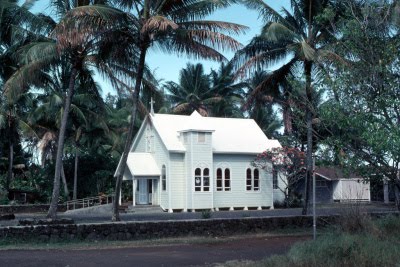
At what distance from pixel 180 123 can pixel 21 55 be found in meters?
18.1

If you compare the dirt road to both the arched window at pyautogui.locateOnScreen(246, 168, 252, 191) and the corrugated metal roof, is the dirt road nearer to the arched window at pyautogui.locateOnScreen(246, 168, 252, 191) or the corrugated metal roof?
the corrugated metal roof

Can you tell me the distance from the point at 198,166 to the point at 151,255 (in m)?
20.7

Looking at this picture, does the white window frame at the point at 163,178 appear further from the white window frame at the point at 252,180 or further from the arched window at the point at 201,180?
the white window frame at the point at 252,180

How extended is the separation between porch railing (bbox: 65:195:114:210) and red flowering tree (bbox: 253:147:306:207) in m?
11.2

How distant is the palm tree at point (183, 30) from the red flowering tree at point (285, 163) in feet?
55.1

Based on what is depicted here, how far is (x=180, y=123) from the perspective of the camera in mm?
Result: 38406

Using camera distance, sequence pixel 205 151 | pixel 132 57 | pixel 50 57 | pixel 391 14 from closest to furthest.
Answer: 1. pixel 391 14
2. pixel 50 57
3. pixel 132 57
4. pixel 205 151

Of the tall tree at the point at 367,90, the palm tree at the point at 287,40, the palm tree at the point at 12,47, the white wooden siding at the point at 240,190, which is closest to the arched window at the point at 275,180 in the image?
the white wooden siding at the point at 240,190

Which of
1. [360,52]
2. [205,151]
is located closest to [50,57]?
[360,52]

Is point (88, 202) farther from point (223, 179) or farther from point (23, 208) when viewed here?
point (223, 179)

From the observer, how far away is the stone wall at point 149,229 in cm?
1777

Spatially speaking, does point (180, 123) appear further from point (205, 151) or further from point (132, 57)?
point (132, 57)

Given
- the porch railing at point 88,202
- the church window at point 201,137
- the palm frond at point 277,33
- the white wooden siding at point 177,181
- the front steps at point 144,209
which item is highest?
the palm frond at point 277,33

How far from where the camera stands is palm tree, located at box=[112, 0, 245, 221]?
2012 cm
